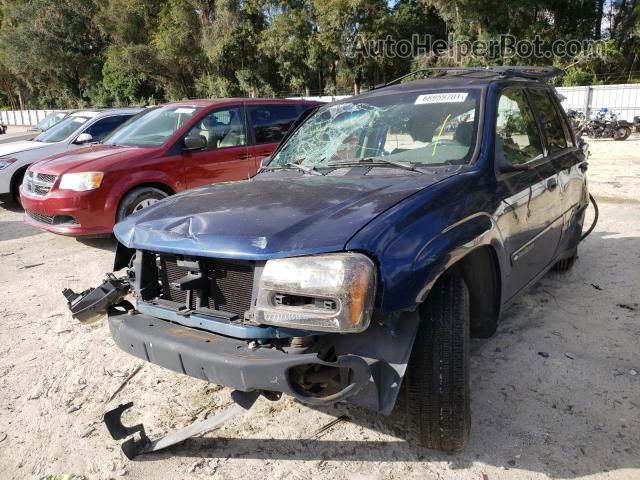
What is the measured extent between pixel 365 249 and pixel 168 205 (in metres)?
1.31

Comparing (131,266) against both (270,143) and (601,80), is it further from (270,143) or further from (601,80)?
(601,80)

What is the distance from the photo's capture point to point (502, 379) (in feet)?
10.2

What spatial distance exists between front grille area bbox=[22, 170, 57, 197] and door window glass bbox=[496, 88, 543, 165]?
490 centimetres

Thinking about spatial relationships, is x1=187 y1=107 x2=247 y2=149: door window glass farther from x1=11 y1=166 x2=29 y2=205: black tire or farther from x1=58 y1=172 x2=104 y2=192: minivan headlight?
x1=11 y1=166 x2=29 y2=205: black tire

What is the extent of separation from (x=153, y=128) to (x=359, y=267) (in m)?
5.46

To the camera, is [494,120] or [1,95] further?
[1,95]

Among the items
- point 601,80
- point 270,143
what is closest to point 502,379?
point 270,143

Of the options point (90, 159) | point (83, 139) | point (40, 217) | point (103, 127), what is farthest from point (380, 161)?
point (103, 127)

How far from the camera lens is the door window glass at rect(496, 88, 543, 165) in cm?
315

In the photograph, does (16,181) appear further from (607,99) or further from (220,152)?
(607,99)

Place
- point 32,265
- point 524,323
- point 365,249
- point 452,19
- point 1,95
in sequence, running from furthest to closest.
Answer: point 1,95 → point 452,19 → point 32,265 → point 524,323 → point 365,249

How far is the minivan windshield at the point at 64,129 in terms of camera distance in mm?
8961

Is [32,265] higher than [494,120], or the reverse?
[494,120]
